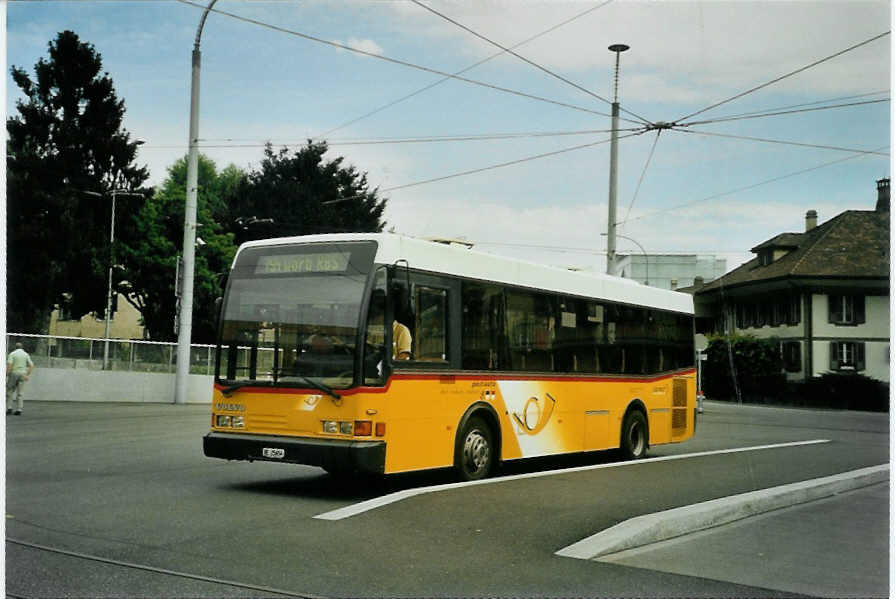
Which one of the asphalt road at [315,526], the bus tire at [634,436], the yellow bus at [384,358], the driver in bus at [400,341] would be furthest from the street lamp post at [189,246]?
the driver in bus at [400,341]

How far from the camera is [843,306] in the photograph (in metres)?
15.1

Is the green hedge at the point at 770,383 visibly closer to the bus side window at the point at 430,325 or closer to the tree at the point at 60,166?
the bus side window at the point at 430,325

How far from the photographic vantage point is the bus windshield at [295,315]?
11031 millimetres

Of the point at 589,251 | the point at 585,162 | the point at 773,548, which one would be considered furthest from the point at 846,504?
the point at 589,251

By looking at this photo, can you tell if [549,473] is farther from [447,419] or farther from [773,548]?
[773,548]

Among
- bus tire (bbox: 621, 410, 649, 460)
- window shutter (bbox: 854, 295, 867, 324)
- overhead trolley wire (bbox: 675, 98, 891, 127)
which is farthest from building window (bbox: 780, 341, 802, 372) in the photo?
window shutter (bbox: 854, 295, 867, 324)

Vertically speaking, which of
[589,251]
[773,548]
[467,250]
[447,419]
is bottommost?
[773,548]

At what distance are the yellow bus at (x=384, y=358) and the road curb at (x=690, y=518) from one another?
304cm

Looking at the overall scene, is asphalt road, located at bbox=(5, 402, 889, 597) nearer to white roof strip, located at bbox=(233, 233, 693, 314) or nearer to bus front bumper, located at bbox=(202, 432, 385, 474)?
bus front bumper, located at bbox=(202, 432, 385, 474)

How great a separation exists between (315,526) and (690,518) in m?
3.15

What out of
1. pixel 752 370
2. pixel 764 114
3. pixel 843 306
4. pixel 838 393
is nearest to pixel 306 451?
pixel 764 114

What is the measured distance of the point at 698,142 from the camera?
15.4 meters

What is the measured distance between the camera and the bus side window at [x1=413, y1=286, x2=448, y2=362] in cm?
1166

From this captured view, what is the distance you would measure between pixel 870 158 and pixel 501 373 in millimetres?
5467
